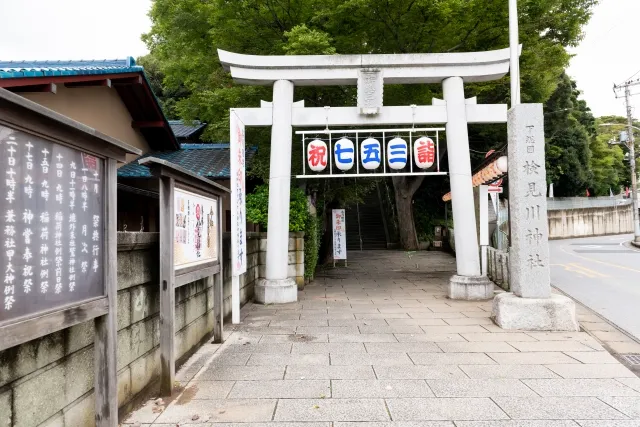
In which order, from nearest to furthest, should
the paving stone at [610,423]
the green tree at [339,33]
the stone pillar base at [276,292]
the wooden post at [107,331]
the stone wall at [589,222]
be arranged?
1. the wooden post at [107,331]
2. the paving stone at [610,423]
3. the stone pillar base at [276,292]
4. the green tree at [339,33]
5. the stone wall at [589,222]

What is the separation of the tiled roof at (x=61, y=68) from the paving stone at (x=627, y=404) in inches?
381

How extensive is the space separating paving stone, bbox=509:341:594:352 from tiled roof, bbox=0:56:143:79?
939cm

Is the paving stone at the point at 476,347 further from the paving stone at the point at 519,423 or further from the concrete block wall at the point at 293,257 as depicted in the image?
the concrete block wall at the point at 293,257

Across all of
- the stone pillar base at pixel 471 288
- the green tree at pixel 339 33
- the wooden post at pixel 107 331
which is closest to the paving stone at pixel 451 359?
the wooden post at pixel 107 331

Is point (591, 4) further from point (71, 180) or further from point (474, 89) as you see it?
point (71, 180)

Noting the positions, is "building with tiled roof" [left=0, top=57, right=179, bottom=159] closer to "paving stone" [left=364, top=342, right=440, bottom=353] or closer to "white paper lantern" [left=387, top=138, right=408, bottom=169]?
"white paper lantern" [left=387, top=138, right=408, bottom=169]

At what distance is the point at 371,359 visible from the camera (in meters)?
5.49

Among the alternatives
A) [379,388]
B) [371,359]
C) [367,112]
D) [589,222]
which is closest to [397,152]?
[367,112]

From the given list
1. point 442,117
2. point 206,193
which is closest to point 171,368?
point 206,193

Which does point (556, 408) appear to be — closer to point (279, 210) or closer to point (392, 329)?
point (392, 329)

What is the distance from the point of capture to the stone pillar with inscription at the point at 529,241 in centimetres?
695

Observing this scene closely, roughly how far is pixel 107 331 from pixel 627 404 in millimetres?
4809

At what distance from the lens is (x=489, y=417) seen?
3777 mm

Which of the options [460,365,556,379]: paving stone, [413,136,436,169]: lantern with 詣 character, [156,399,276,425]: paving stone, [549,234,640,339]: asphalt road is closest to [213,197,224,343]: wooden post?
[156,399,276,425]: paving stone
